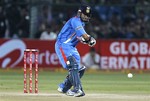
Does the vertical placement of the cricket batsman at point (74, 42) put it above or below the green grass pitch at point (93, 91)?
above

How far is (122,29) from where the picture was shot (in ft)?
90.8

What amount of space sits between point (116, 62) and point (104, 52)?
712mm

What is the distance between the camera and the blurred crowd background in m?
26.9

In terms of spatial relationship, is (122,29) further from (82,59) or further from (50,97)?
(50,97)

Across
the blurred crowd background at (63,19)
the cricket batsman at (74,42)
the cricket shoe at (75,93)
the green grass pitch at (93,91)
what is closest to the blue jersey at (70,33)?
the cricket batsman at (74,42)

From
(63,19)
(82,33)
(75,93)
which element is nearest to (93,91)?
(75,93)

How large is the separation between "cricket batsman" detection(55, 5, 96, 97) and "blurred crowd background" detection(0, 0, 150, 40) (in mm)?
12772

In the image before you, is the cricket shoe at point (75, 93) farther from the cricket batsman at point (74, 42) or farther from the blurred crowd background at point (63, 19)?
the blurred crowd background at point (63, 19)

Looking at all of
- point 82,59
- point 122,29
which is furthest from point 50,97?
point 122,29

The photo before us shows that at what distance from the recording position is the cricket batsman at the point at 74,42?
12883mm

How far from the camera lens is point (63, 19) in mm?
28172

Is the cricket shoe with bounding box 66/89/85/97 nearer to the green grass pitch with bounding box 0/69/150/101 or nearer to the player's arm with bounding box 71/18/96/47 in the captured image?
the green grass pitch with bounding box 0/69/150/101

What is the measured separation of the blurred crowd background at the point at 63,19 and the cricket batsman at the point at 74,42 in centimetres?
1277

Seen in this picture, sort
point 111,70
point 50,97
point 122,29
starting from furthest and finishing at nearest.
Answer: point 122,29, point 111,70, point 50,97
